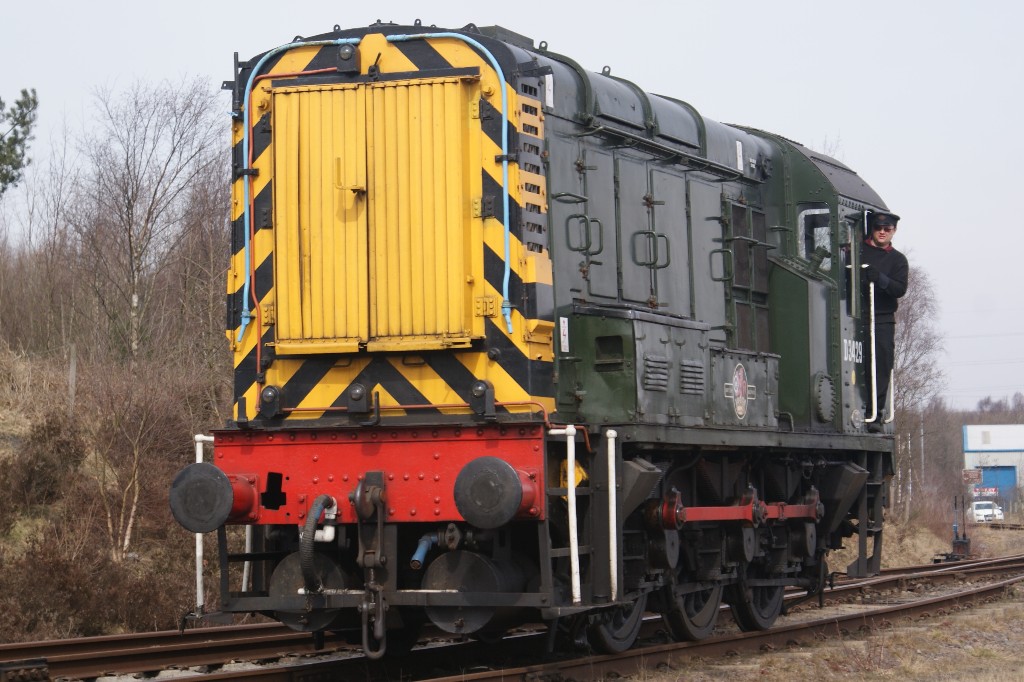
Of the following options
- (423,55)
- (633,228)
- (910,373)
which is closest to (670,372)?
(633,228)

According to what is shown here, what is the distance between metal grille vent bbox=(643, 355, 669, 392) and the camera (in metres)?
8.02

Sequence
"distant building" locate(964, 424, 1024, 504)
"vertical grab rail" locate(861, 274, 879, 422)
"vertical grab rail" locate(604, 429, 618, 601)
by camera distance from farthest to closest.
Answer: "distant building" locate(964, 424, 1024, 504) < "vertical grab rail" locate(861, 274, 879, 422) < "vertical grab rail" locate(604, 429, 618, 601)

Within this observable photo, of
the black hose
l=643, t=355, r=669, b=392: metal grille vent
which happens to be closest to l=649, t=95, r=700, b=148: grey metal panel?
l=643, t=355, r=669, b=392: metal grille vent

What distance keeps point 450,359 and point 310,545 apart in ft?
4.46

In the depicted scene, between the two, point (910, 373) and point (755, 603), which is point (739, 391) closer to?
point (755, 603)

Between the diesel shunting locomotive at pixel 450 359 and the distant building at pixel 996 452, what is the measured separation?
60.2m

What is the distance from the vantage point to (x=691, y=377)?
28.3ft

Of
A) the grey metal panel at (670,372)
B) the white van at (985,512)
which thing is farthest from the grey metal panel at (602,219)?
the white van at (985,512)

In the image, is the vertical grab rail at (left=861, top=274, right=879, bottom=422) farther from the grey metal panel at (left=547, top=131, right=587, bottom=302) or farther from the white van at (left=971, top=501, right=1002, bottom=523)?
the white van at (left=971, top=501, right=1002, bottom=523)

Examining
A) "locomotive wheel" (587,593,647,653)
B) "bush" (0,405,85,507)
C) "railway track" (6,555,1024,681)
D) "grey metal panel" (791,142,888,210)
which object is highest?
"grey metal panel" (791,142,888,210)

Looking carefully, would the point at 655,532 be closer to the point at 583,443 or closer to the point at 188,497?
the point at 583,443

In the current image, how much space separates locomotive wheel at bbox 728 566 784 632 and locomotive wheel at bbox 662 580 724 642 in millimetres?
404

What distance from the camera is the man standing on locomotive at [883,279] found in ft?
37.5

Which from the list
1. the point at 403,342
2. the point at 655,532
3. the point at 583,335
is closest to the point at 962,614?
the point at 655,532
